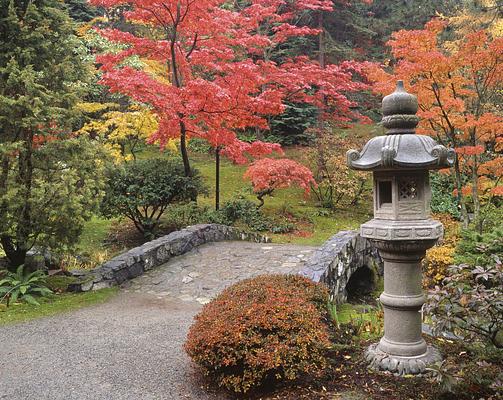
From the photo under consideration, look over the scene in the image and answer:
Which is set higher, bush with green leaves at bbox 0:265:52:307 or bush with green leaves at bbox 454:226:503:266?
bush with green leaves at bbox 454:226:503:266

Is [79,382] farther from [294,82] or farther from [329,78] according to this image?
[329,78]

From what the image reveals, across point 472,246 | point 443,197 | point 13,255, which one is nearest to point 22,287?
point 13,255

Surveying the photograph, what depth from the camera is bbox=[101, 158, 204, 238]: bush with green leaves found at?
11.3 metres

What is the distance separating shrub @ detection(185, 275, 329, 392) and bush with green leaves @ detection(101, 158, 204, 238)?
7.22 meters

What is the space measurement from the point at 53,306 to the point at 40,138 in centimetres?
286

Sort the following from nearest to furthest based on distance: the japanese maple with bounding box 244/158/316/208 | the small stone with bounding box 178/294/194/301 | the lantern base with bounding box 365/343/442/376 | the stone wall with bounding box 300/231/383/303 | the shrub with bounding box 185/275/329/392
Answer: the shrub with bounding box 185/275/329/392 < the lantern base with bounding box 365/343/442/376 < the stone wall with bounding box 300/231/383/303 < the small stone with bounding box 178/294/194/301 < the japanese maple with bounding box 244/158/316/208

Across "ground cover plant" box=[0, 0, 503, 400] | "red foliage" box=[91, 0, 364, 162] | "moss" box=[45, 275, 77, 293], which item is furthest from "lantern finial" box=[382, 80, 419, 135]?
"red foliage" box=[91, 0, 364, 162]

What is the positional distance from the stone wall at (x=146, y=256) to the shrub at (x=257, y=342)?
161 inches

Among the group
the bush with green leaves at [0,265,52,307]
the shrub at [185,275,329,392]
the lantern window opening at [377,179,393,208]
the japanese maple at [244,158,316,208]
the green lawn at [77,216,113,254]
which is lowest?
the green lawn at [77,216,113,254]

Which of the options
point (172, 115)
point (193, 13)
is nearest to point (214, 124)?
point (172, 115)

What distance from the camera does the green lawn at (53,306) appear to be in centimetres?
660

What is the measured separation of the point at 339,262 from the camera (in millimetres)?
7957

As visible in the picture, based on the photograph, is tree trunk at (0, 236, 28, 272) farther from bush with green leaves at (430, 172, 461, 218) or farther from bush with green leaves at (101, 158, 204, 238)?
bush with green leaves at (430, 172, 461, 218)

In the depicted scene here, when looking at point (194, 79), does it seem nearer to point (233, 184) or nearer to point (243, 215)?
point (243, 215)
